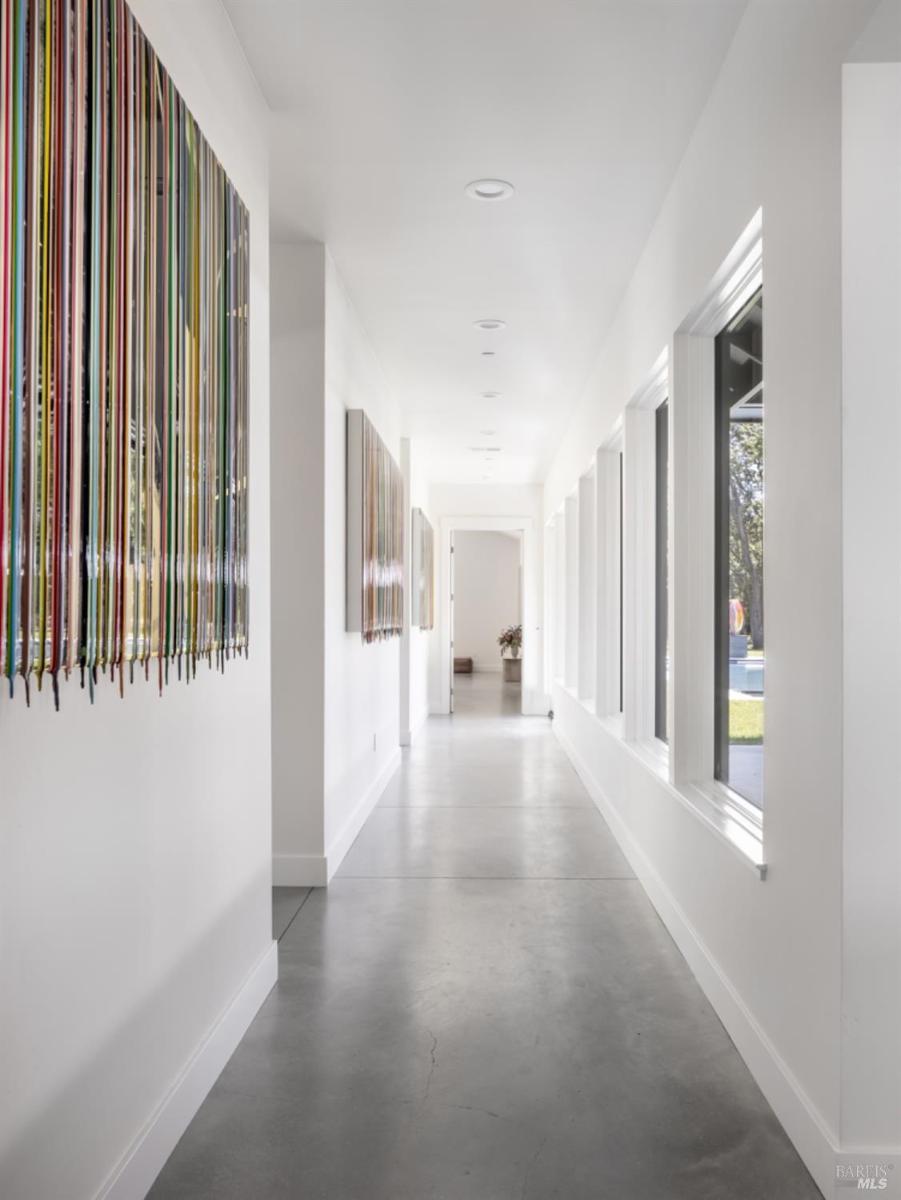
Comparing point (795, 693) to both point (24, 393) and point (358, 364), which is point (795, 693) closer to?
point (24, 393)

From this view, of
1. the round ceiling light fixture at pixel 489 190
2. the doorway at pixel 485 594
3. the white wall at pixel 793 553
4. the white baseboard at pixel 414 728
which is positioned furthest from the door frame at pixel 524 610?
the white wall at pixel 793 553

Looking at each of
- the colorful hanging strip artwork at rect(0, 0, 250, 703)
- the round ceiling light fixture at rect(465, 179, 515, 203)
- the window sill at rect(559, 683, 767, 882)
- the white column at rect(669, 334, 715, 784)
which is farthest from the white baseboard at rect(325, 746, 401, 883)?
the round ceiling light fixture at rect(465, 179, 515, 203)

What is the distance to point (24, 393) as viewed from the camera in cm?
136

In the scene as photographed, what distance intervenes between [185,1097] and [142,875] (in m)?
0.64

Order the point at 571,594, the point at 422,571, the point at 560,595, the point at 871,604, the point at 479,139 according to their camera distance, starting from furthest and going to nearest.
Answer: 1. the point at 560,595
2. the point at 422,571
3. the point at 571,594
4. the point at 479,139
5. the point at 871,604

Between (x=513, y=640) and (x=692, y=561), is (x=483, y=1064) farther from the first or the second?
(x=513, y=640)

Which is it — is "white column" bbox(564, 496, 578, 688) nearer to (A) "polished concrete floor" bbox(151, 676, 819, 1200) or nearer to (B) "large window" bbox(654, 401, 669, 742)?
(B) "large window" bbox(654, 401, 669, 742)

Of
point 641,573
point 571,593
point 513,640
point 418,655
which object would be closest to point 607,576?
point 641,573

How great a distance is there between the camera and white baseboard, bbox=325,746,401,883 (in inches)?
Answer: 172

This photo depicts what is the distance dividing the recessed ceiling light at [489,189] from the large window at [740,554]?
0.99m

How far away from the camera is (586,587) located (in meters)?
7.27

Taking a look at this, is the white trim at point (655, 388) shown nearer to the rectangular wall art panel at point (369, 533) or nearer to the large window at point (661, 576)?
the large window at point (661, 576)

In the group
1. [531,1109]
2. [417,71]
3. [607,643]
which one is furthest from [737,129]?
[607,643]

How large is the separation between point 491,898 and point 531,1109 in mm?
1707
